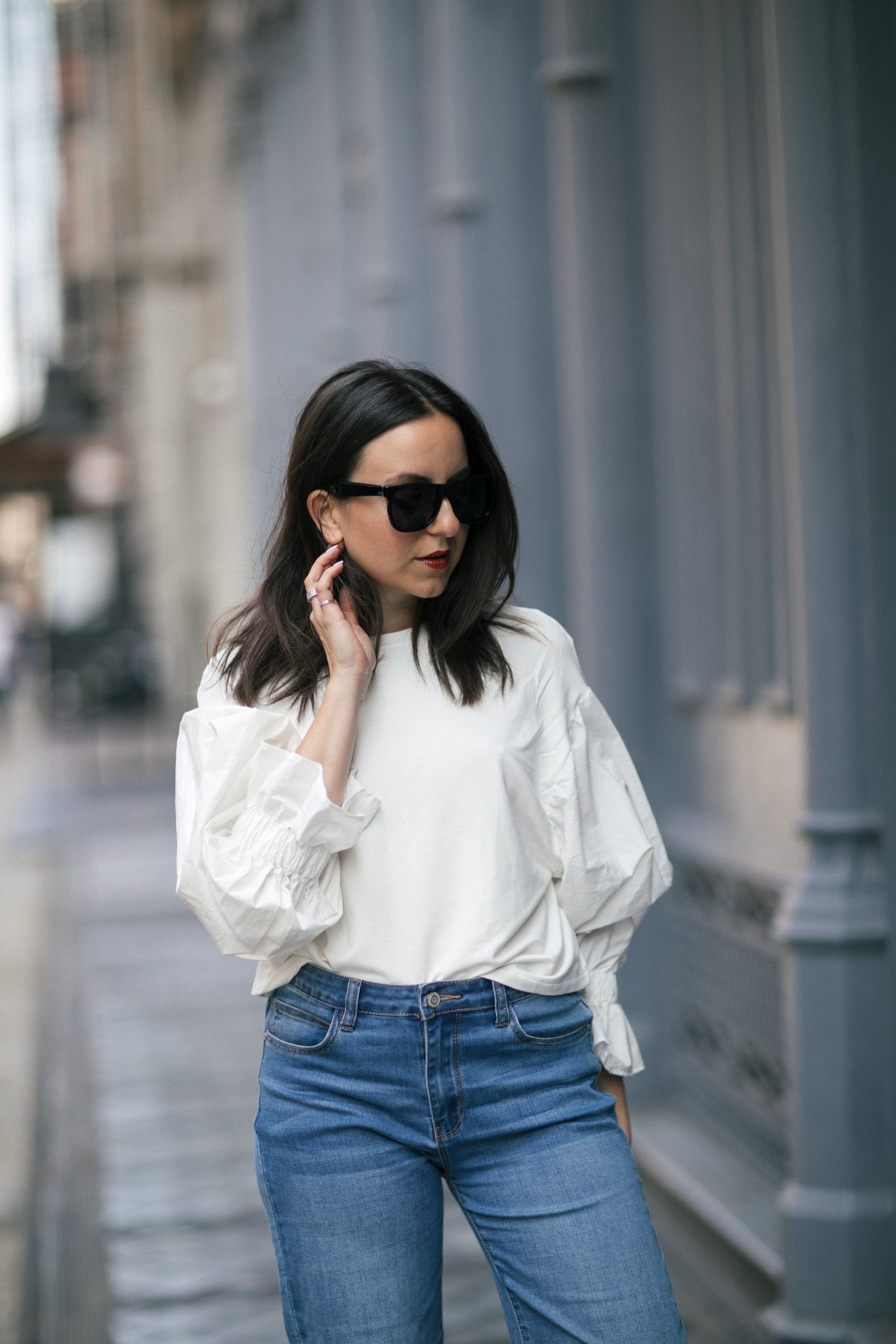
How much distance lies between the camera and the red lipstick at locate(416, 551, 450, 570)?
2078mm

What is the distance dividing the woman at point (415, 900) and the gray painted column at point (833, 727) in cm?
132

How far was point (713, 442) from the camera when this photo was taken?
14.8 feet

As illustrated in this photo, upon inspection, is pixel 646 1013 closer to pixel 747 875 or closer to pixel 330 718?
pixel 747 875

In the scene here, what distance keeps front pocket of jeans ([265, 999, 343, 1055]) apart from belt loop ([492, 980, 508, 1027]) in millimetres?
204

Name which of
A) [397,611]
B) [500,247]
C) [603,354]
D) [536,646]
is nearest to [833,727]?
[536,646]

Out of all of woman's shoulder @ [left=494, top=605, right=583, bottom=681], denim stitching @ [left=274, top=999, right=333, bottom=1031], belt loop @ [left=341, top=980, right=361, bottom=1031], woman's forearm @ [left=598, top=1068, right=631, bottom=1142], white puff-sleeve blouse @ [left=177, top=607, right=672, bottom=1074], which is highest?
woman's shoulder @ [left=494, top=605, right=583, bottom=681]

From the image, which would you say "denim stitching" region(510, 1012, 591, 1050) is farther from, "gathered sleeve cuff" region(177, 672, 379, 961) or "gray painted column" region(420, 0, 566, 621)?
"gray painted column" region(420, 0, 566, 621)

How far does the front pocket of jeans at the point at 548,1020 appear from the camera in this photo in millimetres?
1982

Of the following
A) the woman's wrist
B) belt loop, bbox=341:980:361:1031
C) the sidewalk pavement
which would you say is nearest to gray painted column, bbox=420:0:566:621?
the sidewalk pavement

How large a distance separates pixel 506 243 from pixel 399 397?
3.80m

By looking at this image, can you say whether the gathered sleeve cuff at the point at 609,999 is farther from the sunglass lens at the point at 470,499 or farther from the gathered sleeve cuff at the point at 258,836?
the sunglass lens at the point at 470,499

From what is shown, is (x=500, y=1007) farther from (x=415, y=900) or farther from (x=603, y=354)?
(x=603, y=354)

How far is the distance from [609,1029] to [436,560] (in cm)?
71

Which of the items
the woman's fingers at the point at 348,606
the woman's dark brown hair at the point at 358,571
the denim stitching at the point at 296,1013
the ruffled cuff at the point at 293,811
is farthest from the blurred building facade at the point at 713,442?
the denim stitching at the point at 296,1013
